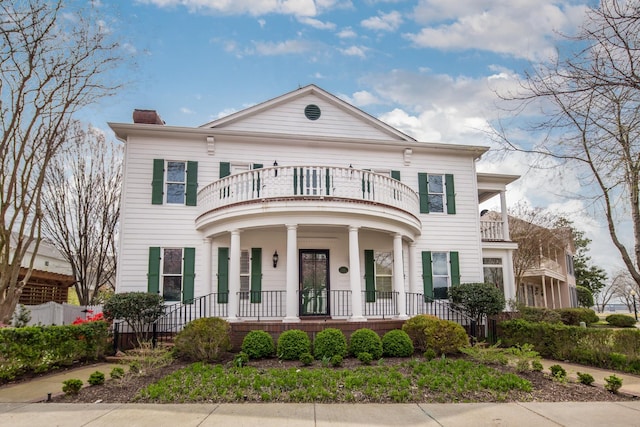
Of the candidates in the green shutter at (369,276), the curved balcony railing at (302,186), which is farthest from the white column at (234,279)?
the green shutter at (369,276)

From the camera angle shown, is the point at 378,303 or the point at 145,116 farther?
the point at 145,116

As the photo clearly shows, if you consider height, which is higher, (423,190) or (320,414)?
(423,190)

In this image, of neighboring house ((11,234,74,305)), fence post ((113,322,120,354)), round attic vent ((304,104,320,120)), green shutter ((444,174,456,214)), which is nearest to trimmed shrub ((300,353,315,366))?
fence post ((113,322,120,354))

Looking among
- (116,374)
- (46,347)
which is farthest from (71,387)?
(46,347)

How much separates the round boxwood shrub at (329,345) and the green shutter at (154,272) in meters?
5.68

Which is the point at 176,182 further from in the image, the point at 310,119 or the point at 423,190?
the point at 423,190

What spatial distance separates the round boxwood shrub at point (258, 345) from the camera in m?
10.2

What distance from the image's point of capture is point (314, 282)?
1423 cm

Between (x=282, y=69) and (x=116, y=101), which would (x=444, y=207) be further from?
(x=116, y=101)

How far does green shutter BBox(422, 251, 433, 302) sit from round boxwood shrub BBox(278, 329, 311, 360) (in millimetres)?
5869

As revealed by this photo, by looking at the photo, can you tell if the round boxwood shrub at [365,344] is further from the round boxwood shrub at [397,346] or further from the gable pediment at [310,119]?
the gable pediment at [310,119]

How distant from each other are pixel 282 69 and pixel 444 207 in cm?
733

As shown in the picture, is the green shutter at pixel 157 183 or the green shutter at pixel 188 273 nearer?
the green shutter at pixel 188 273

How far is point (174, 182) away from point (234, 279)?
419 cm
